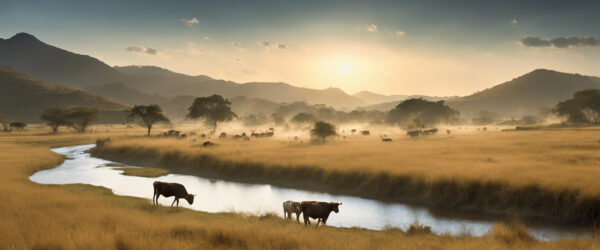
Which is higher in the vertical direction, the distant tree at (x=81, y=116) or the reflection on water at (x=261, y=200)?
the distant tree at (x=81, y=116)

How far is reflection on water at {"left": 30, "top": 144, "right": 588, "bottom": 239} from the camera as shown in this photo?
727 inches

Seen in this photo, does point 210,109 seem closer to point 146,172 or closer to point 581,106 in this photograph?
point 146,172

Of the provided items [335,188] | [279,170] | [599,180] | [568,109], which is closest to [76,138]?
[279,170]

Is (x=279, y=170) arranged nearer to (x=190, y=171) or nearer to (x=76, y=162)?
(x=190, y=171)

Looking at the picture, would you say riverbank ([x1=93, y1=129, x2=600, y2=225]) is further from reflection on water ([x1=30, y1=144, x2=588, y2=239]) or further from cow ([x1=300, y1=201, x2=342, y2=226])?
cow ([x1=300, y1=201, x2=342, y2=226])

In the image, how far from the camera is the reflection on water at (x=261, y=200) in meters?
18.5

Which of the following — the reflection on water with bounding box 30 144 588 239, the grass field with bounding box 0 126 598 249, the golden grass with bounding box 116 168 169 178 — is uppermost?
the grass field with bounding box 0 126 598 249

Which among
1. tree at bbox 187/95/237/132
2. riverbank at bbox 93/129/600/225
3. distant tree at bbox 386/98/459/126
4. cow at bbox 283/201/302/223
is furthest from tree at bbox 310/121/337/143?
distant tree at bbox 386/98/459/126

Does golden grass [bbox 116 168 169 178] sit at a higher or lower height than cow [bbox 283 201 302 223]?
lower

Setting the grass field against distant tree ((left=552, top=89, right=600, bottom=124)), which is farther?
distant tree ((left=552, top=89, right=600, bottom=124))

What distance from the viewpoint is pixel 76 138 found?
3002 inches

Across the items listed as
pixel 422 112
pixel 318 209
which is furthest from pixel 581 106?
pixel 318 209

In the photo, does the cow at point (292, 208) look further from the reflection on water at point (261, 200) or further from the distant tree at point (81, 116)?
the distant tree at point (81, 116)

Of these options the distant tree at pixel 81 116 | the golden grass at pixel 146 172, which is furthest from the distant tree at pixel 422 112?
the distant tree at pixel 81 116
